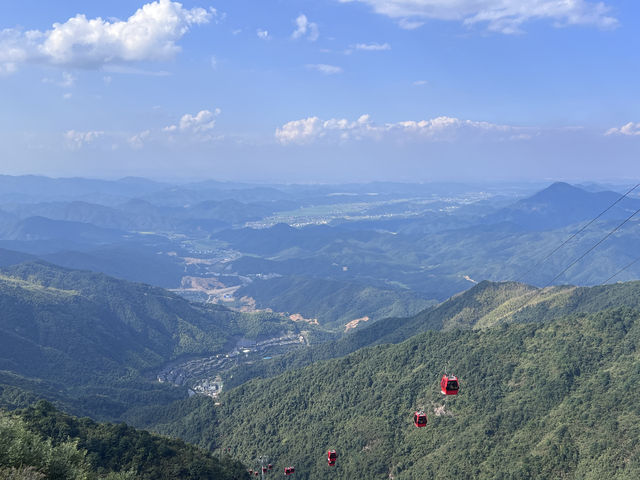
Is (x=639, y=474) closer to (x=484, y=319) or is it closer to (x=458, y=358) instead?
(x=458, y=358)

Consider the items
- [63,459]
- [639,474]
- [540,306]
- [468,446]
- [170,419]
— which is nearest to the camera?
[63,459]

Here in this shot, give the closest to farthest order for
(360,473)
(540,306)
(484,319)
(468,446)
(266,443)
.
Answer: (468,446)
(360,473)
(266,443)
(540,306)
(484,319)

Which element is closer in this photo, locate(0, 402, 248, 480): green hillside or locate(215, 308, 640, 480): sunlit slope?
locate(0, 402, 248, 480): green hillside

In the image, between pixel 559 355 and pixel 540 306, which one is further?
pixel 540 306

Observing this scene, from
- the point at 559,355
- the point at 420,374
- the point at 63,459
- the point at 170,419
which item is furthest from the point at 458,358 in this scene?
the point at 63,459

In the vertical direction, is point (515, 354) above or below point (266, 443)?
above

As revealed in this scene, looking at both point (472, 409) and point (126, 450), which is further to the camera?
point (472, 409)

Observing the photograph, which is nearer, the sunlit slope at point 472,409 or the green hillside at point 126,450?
the green hillside at point 126,450

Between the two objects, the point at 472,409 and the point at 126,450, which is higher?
the point at 126,450
